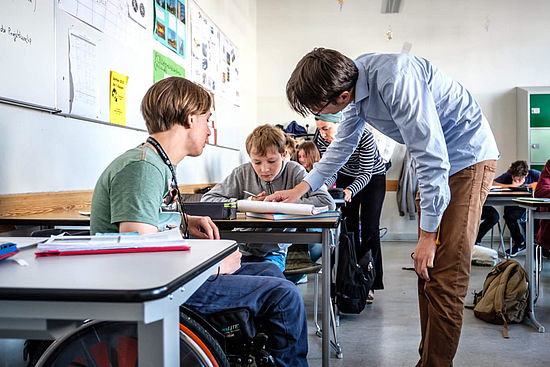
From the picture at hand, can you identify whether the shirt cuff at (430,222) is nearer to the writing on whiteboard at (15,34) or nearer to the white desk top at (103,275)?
the white desk top at (103,275)

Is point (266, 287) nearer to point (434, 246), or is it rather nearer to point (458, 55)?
point (434, 246)

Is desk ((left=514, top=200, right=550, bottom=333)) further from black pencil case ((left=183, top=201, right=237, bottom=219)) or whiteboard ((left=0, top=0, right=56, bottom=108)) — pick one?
whiteboard ((left=0, top=0, right=56, bottom=108))

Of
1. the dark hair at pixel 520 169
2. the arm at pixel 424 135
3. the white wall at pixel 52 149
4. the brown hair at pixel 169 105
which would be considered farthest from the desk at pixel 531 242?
the dark hair at pixel 520 169

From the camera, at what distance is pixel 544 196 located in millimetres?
3654

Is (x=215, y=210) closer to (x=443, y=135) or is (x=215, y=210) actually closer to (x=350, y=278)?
(x=443, y=135)

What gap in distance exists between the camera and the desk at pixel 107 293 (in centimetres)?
72

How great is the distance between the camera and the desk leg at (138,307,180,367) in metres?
0.84

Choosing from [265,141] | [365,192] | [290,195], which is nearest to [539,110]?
[365,192]

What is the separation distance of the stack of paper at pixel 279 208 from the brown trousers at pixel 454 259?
0.55m

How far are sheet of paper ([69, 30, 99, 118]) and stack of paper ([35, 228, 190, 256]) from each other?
161cm

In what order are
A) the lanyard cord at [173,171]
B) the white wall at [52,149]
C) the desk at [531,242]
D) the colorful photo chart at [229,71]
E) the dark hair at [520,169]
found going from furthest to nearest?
the dark hair at [520,169] < the colorful photo chart at [229,71] < the desk at [531,242] < the white wall at [52,149] < the lanyard cord at [173,171]

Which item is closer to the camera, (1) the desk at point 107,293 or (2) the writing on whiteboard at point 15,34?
(1) the desk at point 107,293

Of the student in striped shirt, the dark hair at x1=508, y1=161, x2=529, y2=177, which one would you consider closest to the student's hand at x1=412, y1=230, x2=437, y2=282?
the student in striped shirt

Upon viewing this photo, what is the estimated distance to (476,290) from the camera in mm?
4031
